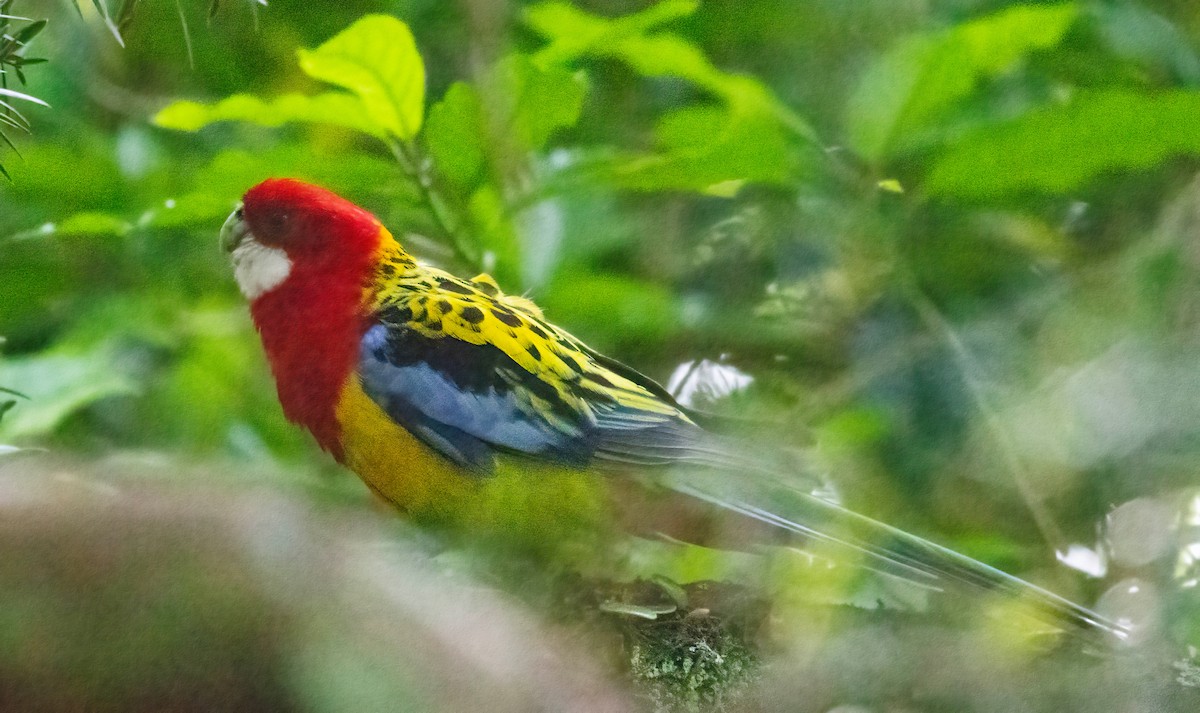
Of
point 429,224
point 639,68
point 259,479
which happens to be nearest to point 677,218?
point 639,68

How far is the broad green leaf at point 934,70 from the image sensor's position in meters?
0.99

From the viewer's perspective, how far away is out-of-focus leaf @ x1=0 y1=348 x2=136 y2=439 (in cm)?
85

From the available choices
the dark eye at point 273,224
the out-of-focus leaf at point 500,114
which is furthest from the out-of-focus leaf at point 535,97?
the dark eye at point 273,224

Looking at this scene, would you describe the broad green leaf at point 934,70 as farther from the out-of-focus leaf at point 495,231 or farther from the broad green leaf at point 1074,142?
the out-of-focus leaf at point 495,231

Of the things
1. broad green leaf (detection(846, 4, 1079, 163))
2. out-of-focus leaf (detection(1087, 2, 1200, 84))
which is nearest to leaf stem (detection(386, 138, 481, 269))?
broad green leaf (detection(846, 4, 1079, 163))

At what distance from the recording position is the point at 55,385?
34.8 inches

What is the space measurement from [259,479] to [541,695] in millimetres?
314

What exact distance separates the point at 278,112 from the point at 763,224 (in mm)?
512

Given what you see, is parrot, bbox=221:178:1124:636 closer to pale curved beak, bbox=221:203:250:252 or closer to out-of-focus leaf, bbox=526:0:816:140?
pale curved beak, bbox=221:203:250:252

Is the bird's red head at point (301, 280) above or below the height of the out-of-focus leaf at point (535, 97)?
below

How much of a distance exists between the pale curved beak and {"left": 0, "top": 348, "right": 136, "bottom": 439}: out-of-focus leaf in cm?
18

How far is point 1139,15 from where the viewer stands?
42.9 inches

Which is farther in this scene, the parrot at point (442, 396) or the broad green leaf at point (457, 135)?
the broad green leaf at point (457, 135)

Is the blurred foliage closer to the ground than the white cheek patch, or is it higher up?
higher up
